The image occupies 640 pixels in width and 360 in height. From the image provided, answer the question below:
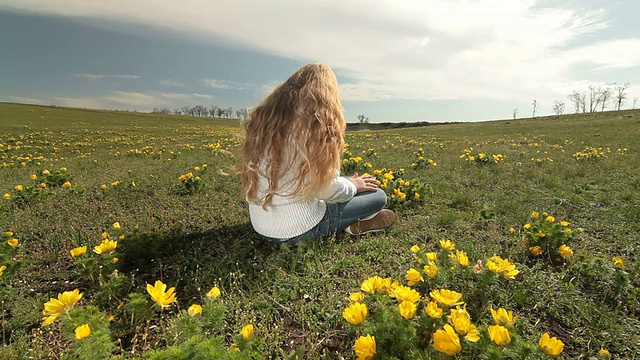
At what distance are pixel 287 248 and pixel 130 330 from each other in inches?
58.3

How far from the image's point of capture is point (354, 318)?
5.84 ft

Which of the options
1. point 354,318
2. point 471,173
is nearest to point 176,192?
point 354,318

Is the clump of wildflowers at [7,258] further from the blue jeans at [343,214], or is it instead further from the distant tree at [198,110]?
the distant tree at [198,110]

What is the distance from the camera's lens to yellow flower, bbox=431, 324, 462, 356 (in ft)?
4.95

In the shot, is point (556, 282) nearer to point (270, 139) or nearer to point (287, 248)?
point (287, 248)

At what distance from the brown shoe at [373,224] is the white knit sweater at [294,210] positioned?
0.55 metres

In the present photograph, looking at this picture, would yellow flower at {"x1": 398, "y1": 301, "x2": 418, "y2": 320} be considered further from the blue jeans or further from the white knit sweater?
the blue jeans

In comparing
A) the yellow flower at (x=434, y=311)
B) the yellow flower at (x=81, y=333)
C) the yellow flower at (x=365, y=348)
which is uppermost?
the yellow flower at (x=434, y=311)

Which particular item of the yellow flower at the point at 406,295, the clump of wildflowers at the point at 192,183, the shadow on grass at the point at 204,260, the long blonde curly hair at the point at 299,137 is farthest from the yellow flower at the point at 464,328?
the clump of wildflowers at the point at 192,183

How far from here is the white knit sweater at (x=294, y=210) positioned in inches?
125

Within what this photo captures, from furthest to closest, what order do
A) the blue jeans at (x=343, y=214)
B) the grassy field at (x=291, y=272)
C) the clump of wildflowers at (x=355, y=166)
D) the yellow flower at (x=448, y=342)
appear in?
1. the clump of wildflowers at (x=355, y=166)
2. the blue jeans at (x=343, y=214)
3. the grassy field at (x=291, y=272)
4. the yellow flower at (x=448, y=342)

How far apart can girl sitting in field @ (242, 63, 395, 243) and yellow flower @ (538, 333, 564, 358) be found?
1.94 metres

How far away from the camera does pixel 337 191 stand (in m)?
3.23

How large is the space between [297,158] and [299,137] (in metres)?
0.19
